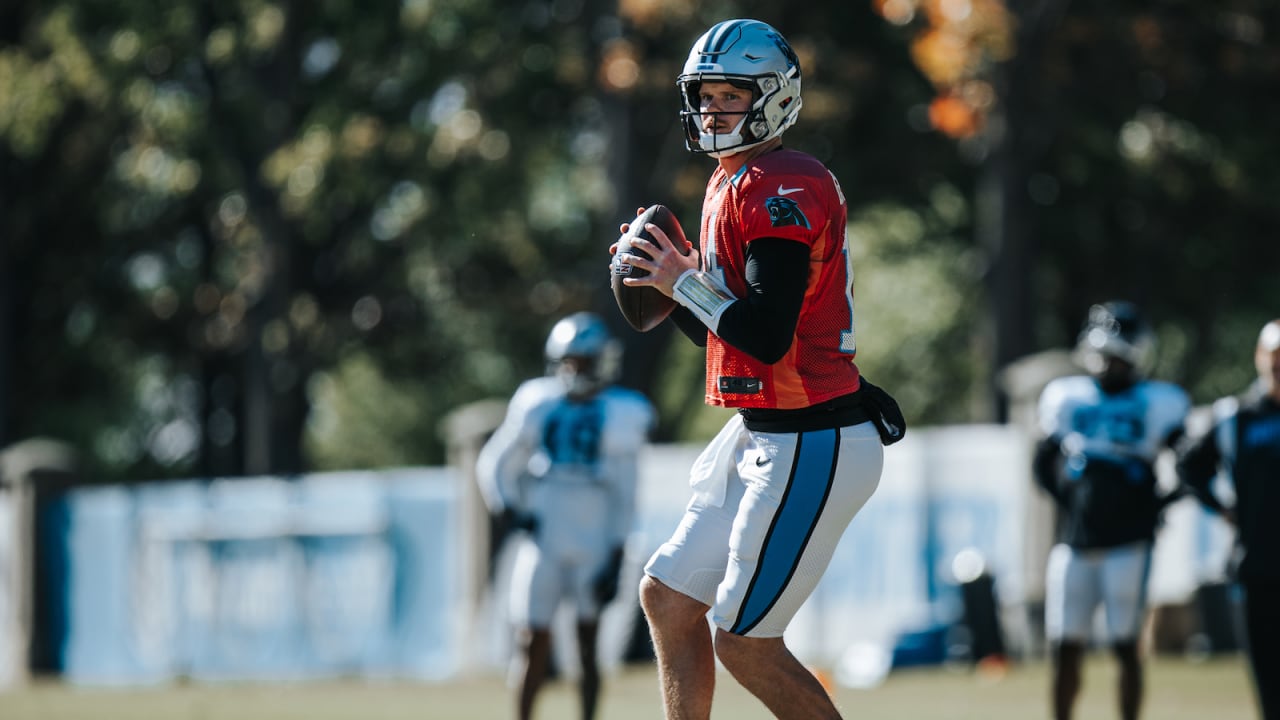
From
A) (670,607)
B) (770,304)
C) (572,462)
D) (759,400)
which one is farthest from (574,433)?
(770,304)

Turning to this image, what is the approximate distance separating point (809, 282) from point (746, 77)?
0.60m

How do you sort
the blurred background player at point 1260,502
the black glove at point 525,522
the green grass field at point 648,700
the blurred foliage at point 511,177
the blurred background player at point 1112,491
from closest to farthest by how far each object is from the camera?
the blurred background player at point 1260,502
the blurred background player at point 1112,491
the black glove at point 525,522
the green grass field at point 648,700
the blurred foliage at point 511,177

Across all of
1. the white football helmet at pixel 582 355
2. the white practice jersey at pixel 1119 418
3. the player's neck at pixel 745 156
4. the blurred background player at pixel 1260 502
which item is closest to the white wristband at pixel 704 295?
the player's neck at pixel 745 156

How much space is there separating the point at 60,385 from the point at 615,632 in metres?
23.7

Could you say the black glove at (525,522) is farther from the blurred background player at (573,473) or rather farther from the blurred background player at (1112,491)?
the blurred background player at (1112,491)

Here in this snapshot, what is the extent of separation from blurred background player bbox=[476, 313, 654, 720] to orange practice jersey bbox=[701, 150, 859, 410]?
5.66 m

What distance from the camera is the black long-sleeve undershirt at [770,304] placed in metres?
5.85

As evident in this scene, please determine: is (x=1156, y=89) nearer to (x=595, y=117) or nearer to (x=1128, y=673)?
(x=595, y=117)

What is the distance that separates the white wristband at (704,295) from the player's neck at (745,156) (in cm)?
35

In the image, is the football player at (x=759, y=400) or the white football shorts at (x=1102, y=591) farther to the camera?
the white football shorts at (x=1102, y=591)

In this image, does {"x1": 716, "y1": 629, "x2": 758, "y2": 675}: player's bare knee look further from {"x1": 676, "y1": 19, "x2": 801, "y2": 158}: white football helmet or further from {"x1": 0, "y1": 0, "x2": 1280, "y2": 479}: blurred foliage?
{"x1": 0, "y1": 0, "x2": 1280, "y2": 479}: blurred foliage

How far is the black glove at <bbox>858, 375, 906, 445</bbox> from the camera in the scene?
6227 mm

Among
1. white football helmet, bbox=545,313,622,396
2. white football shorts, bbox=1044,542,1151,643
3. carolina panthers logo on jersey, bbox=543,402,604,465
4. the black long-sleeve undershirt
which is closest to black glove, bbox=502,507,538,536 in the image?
carolina panthers logo on jersey, bbox=543,402,604,465

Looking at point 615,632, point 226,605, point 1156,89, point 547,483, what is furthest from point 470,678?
point 1156,89
